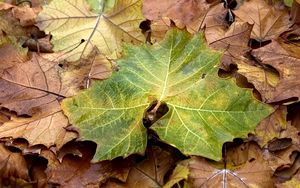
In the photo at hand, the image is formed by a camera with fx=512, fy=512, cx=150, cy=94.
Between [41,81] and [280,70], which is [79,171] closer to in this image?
[41,81]

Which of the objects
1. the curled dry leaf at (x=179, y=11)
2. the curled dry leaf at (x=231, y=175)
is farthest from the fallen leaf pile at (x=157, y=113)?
the curled dry leaf at (x=179, y=11)

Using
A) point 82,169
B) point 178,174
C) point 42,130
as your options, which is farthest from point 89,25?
point 178,174

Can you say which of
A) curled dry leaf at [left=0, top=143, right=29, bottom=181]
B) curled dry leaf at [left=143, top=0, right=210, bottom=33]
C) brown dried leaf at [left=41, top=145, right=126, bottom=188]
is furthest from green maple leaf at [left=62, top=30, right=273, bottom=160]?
curled dry leaf at [left=143, top=0, right=210, bottom=33]

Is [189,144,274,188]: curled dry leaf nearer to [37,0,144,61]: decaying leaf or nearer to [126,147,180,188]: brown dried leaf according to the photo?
[126,147,180,188]: brown dried leaf

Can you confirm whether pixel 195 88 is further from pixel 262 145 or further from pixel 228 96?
pixel 262 145

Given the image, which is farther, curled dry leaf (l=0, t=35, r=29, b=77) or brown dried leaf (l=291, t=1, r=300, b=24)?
brown dried leaf (l=291, t=1, r=300, b=24)

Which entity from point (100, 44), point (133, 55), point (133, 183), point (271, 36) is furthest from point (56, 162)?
point (271, 36)

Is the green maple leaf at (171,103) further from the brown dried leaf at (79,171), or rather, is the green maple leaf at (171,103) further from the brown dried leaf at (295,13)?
the brown dried leaf at (295,13)
